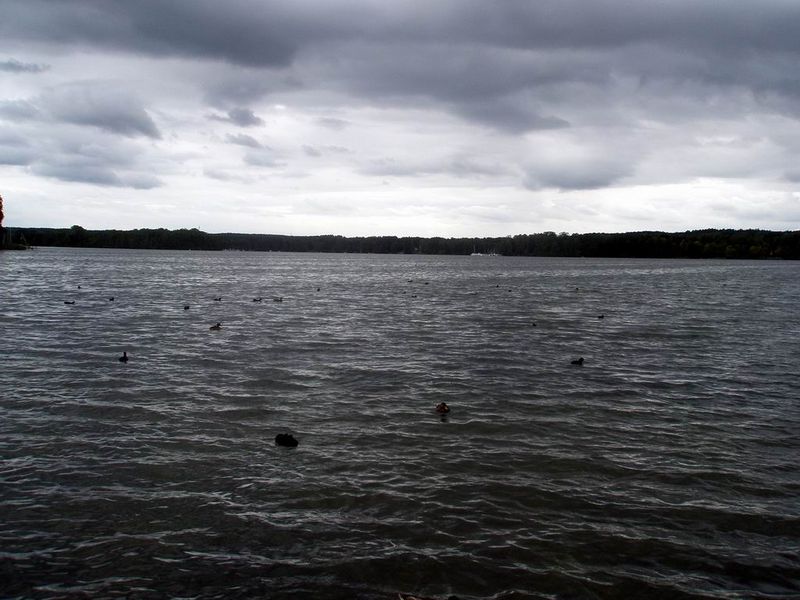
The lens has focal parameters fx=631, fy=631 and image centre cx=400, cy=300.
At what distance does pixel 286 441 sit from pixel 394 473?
311cm

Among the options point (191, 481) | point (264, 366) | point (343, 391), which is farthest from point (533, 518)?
point (264, 366)

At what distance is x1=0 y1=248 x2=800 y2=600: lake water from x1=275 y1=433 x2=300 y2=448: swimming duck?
234 mm

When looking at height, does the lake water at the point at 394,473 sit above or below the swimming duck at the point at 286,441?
below

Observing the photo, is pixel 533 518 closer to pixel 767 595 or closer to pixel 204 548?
pixel 767 595

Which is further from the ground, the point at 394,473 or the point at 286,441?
the point at 286,441

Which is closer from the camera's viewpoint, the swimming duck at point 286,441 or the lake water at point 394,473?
the lake water at point 394,473

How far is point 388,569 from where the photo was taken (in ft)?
32.2

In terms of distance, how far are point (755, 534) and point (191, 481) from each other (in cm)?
1079

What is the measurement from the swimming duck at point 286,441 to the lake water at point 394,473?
234 mm

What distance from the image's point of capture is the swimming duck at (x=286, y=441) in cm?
1526

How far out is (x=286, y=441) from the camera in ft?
50.2

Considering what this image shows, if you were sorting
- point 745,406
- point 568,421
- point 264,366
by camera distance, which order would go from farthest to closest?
point 264,366, point 745,406, point 568,421

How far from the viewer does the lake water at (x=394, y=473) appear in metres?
9.73

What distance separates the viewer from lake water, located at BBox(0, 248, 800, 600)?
9.73 metres
